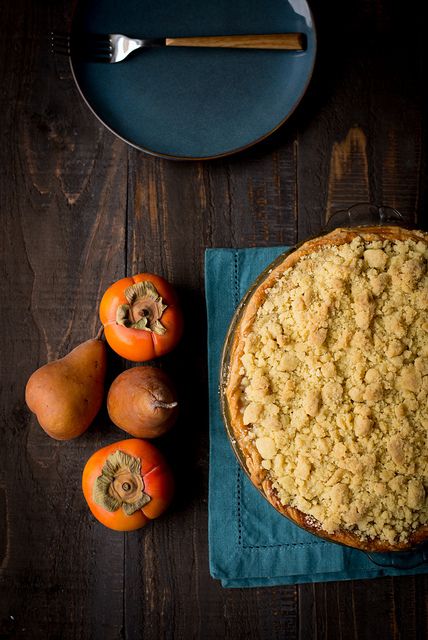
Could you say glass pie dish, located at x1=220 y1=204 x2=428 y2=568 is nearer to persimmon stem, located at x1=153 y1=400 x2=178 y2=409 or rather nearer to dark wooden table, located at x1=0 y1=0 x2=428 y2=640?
persimmon stem, located at x1=153 y1=400 x2=178 y2=409

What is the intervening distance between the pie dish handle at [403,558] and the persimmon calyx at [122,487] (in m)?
0.44

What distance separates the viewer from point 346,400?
938mm

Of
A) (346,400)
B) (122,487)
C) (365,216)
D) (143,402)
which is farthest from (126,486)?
(365,216)

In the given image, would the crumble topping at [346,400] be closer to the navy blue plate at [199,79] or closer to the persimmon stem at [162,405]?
the persimmon stem at [162,405]

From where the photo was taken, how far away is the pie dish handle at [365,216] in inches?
45.2

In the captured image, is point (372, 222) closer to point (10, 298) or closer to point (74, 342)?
point (74, 342)

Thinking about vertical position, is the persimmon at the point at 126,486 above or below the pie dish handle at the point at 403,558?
above

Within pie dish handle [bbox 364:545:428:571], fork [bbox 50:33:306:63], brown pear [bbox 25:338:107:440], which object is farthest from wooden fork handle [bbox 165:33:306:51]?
pie dish handle [bbox 364:545:428:571]

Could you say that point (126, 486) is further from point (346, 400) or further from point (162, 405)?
point (346, 400)

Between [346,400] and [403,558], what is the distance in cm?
41

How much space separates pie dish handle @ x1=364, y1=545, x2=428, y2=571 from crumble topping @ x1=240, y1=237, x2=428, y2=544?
0.66 ft

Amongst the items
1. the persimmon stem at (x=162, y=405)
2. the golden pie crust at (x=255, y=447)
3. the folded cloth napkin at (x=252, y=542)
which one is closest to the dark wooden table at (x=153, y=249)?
the folded cloth napkin at (x=252, y=542)

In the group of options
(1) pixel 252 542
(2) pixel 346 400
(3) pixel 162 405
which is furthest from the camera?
(1) pixel 252 542

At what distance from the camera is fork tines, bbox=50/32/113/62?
1177mm
